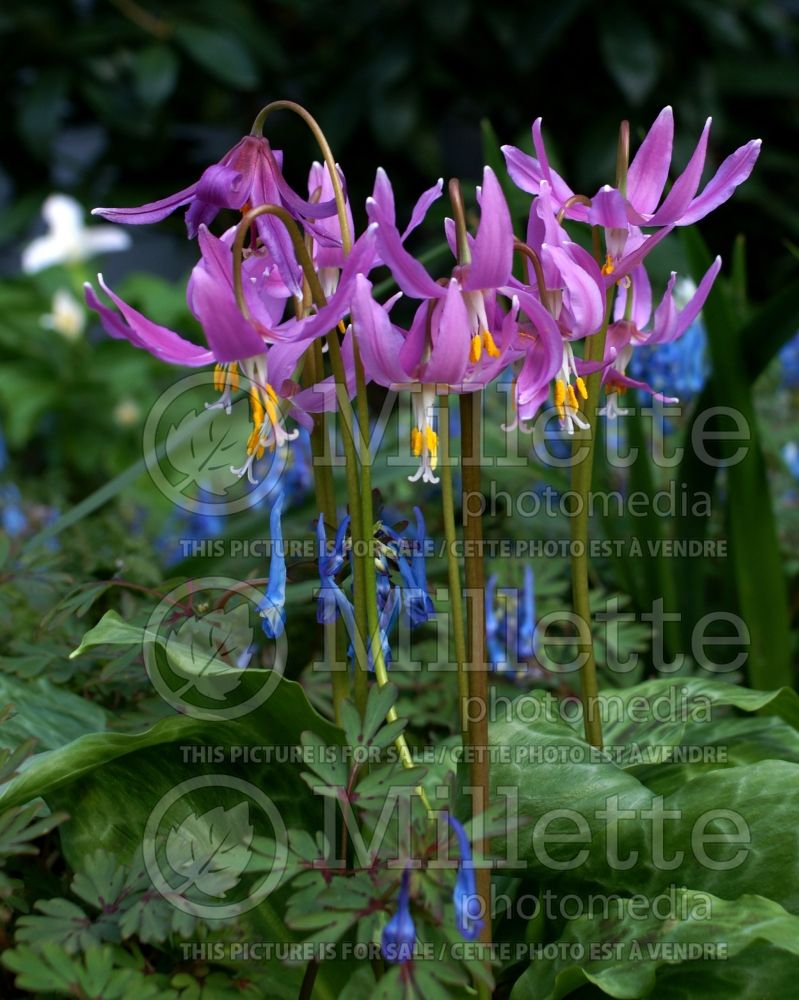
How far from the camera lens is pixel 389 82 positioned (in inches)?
172

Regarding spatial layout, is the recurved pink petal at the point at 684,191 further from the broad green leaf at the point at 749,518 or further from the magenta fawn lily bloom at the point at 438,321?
the broad green leaf at the point at 749,518

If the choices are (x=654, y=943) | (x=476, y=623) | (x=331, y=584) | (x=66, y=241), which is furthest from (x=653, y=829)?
(x=66, y=241)

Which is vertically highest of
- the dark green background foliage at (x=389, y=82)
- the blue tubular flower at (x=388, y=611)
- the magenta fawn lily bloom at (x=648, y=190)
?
the dark green background foliage at (x=389, y=82)

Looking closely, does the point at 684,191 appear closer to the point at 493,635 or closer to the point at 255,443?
the point at 255,443

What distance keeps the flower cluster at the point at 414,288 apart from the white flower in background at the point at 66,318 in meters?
3.22

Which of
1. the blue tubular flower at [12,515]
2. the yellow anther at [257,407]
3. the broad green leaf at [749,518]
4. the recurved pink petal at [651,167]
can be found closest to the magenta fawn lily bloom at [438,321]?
the yellow anther at [257,407]

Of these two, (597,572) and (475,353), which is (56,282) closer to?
(597,572)

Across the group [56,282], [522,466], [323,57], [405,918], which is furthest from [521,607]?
[323,57]

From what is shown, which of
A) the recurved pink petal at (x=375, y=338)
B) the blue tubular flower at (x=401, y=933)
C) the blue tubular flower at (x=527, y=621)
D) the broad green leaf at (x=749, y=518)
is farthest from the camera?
the broad green leaf at (x=749, y=518)

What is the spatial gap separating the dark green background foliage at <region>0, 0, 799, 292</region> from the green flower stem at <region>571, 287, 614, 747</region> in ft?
11.5

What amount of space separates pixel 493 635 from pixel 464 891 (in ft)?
2.32

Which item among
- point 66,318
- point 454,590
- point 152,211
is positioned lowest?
point 454,590

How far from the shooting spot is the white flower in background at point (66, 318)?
13.4ft

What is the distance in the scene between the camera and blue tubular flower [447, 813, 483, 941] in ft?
2.56
